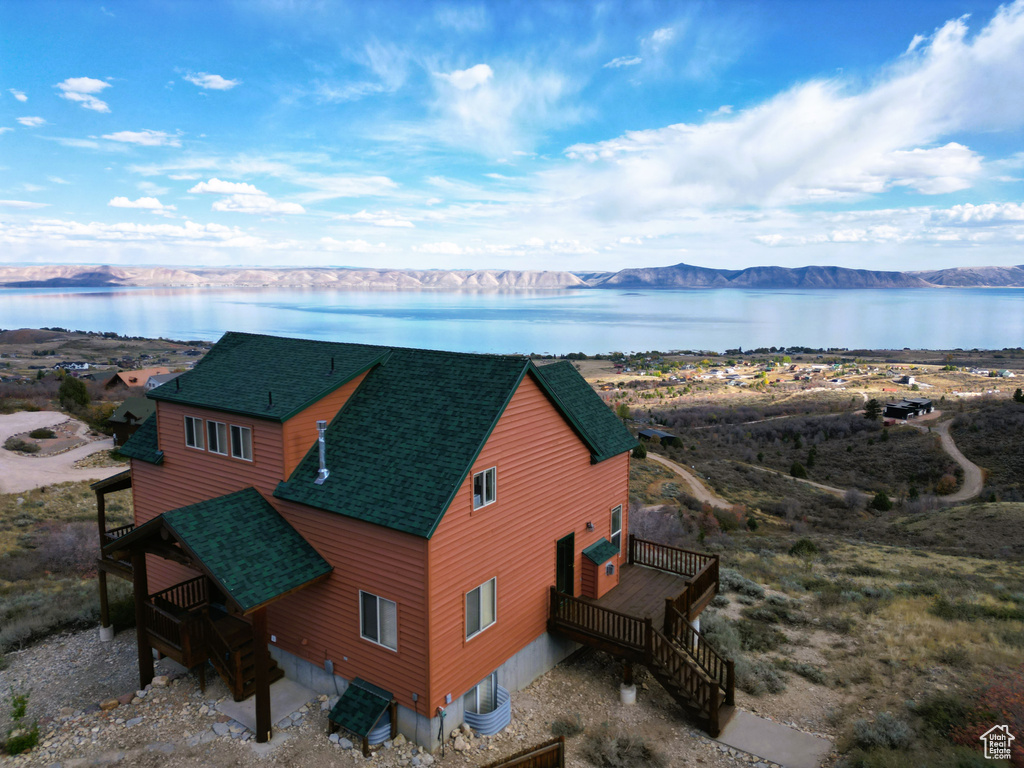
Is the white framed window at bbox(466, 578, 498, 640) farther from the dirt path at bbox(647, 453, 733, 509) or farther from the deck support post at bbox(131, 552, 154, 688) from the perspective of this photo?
the dirt path at bbox(647, 453, 733, 509)

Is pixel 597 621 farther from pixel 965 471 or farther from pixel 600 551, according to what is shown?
pixel 965 471

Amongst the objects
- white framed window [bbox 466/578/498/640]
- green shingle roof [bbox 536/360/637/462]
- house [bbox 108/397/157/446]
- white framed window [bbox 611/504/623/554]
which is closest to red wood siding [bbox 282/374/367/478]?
white framed window [bbox 466/578/498/640]

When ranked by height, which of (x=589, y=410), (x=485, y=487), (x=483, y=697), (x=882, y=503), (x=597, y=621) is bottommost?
(x=882, y=503)

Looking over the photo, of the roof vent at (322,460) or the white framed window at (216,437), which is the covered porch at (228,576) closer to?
the roof vent at (322,460)

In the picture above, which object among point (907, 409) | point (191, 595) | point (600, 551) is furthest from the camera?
point (907, 409)

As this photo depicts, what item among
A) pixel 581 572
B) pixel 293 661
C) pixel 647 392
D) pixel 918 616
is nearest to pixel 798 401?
pixel 647 392

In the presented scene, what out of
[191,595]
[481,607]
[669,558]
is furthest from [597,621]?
[191,595]
